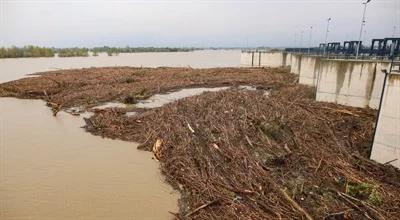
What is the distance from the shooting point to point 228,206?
21.1 feet

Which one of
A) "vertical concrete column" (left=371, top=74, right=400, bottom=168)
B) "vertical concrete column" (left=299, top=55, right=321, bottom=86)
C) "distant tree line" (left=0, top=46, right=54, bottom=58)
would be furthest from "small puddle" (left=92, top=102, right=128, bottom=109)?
"distant tree line" (left=0, top=46, right=54, bottom=58)

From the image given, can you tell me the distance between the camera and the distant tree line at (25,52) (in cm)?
6656

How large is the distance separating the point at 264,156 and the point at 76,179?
5266mm

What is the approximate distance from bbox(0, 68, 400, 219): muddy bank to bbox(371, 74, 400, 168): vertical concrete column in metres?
0.41

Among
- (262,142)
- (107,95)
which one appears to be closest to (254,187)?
(262,142)

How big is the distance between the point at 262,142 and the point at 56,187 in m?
6.07

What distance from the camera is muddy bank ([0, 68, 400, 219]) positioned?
6.39 meters

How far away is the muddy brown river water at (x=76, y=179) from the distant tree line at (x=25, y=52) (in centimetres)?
6438

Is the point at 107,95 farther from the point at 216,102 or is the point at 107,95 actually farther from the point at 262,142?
the point at 262,142

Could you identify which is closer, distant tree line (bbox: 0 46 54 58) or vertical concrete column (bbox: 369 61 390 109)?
vertical concrete column (bbox: 369 61 390 109)

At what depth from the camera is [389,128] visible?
8359 mm

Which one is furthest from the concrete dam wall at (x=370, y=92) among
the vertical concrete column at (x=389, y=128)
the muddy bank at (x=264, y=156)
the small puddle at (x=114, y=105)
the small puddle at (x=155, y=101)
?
the small puddle at (x=114, y=105)

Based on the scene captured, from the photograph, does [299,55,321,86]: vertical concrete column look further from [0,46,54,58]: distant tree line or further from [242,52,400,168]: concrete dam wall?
[0,46,54,58]: distant tree line

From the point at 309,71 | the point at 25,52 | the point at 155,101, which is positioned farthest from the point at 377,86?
the point at 25,52
